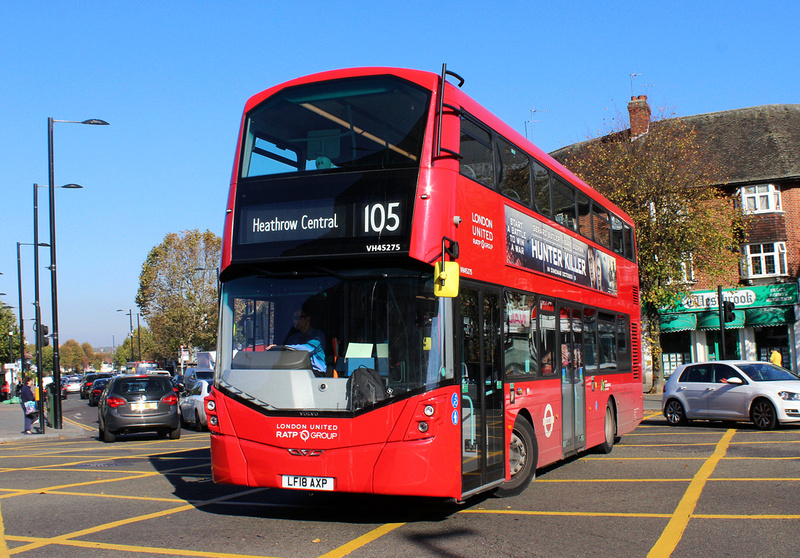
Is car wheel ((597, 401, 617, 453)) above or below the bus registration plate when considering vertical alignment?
below

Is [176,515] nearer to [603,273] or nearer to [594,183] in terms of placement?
[603,273]

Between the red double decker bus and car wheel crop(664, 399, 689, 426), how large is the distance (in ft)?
35.6

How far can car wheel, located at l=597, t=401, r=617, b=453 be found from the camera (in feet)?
44.4

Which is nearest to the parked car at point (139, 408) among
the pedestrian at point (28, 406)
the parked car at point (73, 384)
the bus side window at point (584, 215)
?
the pedestrian at point (28, 406)

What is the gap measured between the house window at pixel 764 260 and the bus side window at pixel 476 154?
31.1m

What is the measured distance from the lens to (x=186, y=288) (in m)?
63.4

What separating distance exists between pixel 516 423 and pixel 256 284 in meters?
3.46

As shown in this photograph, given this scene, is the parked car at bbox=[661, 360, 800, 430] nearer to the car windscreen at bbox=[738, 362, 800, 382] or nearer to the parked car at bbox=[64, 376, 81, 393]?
the car windscreen at bbox=[738, 362, 800, 382]

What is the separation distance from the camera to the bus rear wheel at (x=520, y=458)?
30.5 ft

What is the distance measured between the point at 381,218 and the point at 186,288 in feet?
191

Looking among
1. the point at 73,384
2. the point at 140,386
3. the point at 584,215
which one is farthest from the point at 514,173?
the point at 73,384

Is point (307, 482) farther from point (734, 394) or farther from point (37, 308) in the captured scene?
point (37, 308)

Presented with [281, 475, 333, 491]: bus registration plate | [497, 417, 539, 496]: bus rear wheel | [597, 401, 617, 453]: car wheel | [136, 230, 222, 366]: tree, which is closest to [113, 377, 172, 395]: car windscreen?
[597, 401, 617, 453]: car wheel

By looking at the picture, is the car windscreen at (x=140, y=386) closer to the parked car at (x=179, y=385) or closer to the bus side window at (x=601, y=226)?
the parked car at (x=179, y=385)
